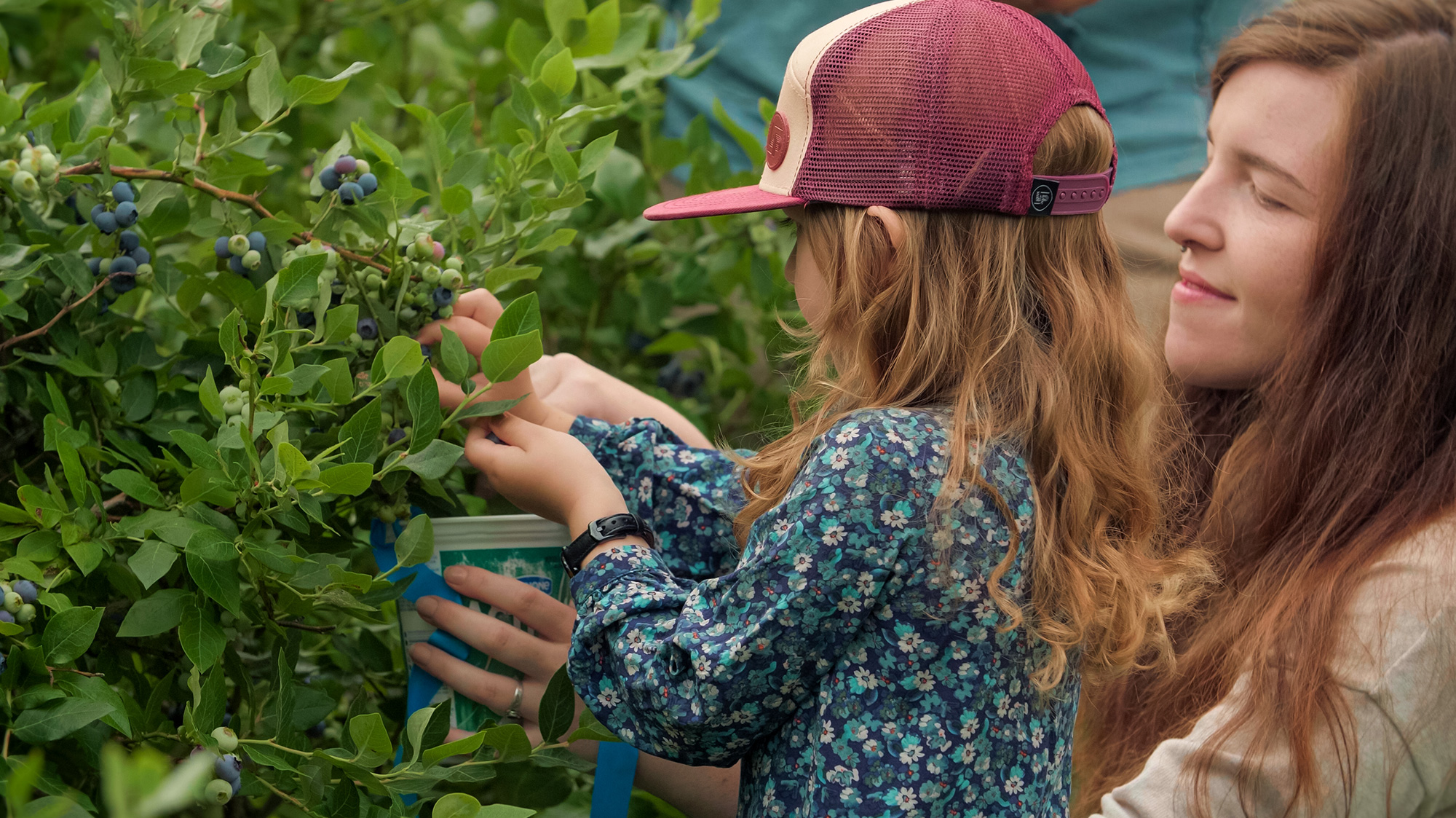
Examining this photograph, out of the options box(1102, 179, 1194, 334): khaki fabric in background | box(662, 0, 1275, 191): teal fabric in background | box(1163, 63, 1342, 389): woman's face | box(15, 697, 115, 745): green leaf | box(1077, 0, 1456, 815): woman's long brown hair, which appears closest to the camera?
box(15, 697, 115, 745): green leaf

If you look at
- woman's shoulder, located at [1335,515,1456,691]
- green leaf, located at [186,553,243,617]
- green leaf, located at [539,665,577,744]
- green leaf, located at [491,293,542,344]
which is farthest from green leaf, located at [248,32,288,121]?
woman's shoulder, located at [1335,515,1456,691]

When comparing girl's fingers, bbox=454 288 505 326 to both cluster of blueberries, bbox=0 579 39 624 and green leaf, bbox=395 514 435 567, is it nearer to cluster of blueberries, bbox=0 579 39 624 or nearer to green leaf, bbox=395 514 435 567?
green leaf, bbox=395 514 435 567

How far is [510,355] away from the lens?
2.69 ft

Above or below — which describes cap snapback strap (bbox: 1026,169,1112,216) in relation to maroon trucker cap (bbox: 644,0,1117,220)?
below

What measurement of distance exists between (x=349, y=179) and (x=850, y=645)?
19.2 inches

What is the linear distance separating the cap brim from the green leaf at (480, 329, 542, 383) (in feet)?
0.74

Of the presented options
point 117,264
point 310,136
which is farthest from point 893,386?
point 310,136

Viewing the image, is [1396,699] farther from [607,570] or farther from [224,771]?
[224,771]

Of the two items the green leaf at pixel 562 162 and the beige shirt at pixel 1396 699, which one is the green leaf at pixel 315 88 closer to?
the green leaf at pixel 562 162

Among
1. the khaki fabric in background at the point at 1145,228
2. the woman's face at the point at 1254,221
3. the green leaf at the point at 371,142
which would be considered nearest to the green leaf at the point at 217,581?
the green leaf at the point at 371,142

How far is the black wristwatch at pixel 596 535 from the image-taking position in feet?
2.94

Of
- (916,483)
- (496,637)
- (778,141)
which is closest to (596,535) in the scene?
(496,637)

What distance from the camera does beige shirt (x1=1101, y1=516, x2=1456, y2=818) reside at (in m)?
0.96

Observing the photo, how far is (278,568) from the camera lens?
2.38ft
